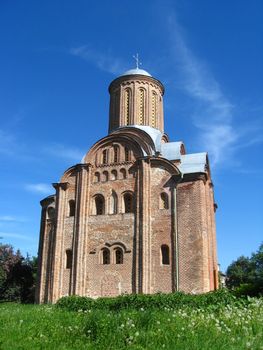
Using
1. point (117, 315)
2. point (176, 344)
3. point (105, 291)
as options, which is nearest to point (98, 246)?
point (105, 291)

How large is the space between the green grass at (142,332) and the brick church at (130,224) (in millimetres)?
10478

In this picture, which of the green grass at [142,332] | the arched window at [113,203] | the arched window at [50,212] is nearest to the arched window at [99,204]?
the arched window at [113,203]

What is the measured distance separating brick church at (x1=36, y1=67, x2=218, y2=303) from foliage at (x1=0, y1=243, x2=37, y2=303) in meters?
7.56

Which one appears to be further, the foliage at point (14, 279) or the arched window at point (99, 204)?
the foliage at point (14, 279)

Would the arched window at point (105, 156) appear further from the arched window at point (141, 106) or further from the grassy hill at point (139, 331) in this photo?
the grassy hill at point (139, 331)

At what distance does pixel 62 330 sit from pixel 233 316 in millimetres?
3147

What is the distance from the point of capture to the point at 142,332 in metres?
6.62

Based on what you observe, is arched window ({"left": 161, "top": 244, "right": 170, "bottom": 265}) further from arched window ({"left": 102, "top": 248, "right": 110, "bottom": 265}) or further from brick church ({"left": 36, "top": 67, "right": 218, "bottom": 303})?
arched window ({"left": 102, "top": 248, "right": 110, "bottom": 265})

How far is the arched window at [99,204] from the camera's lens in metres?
21.0

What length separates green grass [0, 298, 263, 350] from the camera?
6.10m

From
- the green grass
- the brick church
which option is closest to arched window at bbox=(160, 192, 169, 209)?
the brick church

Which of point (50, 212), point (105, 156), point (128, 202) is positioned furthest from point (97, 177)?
point (50, 212)

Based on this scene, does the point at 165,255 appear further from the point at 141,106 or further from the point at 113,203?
the point at 141,106

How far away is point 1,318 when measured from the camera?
8680 millimetres
